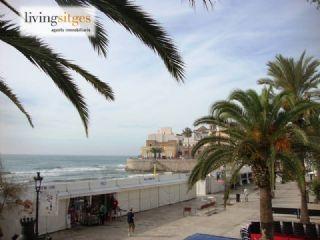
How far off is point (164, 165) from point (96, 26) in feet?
374

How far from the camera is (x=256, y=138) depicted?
39.4 feet

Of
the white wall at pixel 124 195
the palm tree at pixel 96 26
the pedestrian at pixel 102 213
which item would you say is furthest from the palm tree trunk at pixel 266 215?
the pedestrian at pixel 102 213

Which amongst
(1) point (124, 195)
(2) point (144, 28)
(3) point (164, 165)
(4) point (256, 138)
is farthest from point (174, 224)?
(3) point (164, 165)

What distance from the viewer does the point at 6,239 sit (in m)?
17.0

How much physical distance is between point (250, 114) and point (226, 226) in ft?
34.0

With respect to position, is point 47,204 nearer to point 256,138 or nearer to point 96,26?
point 256,138

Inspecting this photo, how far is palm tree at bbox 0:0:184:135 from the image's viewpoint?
481cm

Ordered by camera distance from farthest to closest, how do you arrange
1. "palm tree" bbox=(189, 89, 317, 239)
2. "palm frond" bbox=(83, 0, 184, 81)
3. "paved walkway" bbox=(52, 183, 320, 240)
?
Result: "paved walkway" bbox=(52, 183, 320, 240) < "palm tree" bbox=(189, 89, 317, 239) < "palm frond" bbox=(83, 0, 184, 81)

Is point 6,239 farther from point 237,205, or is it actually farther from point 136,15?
point 237,205

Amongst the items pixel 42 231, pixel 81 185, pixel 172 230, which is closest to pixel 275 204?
pixel 172 230

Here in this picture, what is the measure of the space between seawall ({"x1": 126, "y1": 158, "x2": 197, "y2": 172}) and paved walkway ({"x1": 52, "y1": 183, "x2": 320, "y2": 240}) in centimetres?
8082

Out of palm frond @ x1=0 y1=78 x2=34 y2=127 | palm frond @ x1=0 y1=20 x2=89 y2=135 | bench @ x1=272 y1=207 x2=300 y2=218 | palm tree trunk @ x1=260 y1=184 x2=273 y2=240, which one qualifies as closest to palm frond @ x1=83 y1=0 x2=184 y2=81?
palm frond @ x1=0 y1=20 x2=89 y2=135

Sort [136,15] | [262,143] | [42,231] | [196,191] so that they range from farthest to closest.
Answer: [196,191], [42,231], [262,143], [136,15]

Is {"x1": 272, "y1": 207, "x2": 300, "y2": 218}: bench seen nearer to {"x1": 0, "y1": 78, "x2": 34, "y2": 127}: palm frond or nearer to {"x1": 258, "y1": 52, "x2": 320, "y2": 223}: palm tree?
{"x1": 258, "y1": 52, "x2": 320, "y2": 223}: palm tree
